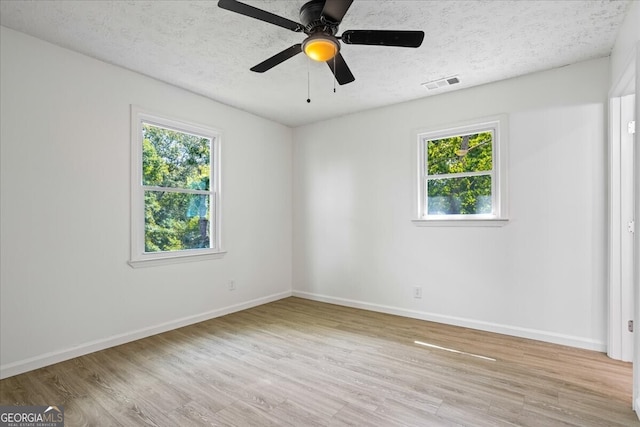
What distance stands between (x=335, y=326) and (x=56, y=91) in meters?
3.53

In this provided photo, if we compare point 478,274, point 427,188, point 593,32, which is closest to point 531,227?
point 478,274

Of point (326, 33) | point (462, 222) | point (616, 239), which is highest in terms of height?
point (326, 33)

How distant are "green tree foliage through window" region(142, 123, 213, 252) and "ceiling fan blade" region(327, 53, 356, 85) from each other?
2.17m

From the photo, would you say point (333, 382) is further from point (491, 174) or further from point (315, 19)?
point (491, 174)

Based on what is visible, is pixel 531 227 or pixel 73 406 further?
pixel 531 227

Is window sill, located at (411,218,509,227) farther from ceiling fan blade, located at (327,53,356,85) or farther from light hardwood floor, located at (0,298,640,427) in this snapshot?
ceiling fan blade, located at (327,53,356,85)

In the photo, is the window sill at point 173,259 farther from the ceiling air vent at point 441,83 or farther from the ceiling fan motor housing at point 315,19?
the ceiling air vent at point 441,83

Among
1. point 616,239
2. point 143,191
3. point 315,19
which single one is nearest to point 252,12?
point 315,19

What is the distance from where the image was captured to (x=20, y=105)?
8.54ft

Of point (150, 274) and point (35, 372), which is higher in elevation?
point (150, 274)

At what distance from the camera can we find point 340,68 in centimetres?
247

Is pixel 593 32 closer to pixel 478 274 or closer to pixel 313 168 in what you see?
pixel 478 274

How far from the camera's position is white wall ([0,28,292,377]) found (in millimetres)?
2561

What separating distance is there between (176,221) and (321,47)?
2.63 metres
